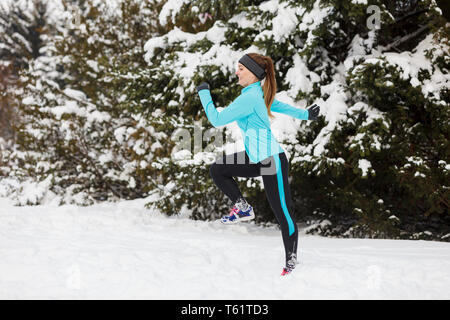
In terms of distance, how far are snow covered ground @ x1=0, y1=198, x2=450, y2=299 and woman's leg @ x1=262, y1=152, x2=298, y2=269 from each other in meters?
0.42

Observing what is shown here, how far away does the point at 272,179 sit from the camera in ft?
11.2

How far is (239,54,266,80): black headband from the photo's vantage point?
3.42m

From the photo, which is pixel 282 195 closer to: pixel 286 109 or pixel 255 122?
pixel 255 122

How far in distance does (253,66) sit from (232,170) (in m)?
0.91

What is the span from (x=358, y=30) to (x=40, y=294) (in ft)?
19.3

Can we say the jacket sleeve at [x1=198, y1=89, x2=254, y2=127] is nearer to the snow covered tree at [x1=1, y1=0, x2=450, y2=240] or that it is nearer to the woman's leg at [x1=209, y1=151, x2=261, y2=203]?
the woman's leg at [x1=209, y1=151, x2=261, y2=203]

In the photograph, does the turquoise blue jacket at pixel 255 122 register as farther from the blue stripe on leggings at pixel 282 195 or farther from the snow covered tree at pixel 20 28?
the snow covered tree at pixel 20 28

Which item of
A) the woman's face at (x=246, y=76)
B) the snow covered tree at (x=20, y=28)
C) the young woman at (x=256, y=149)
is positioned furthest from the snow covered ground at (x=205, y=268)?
the snow covered tree at (x=20, y=28)

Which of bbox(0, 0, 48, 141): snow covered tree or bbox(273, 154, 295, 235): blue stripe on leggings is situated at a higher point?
bbox(0, 0, 48, 141): snow covered tree

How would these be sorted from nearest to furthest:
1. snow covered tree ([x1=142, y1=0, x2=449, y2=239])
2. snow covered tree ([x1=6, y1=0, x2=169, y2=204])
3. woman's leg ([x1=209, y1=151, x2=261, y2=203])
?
woman's leg ([x1=209, y1=151, x2=261, y2=203]) < snow covered tree ([x1=142, y1=0, x2=449, y2=239]) < snow covered tree ([x1=6, y1=0, x2=169, y2=204])

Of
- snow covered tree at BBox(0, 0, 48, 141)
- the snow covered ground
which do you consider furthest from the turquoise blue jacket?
snow covered tree at BBox(0, 0, 48, 141)

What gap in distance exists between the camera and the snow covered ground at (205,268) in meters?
3.37

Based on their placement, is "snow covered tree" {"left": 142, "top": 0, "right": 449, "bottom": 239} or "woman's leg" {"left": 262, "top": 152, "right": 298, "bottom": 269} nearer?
"woman's leg" {"left": 262, "top": 152, "right": 298, "bottom": 269}
